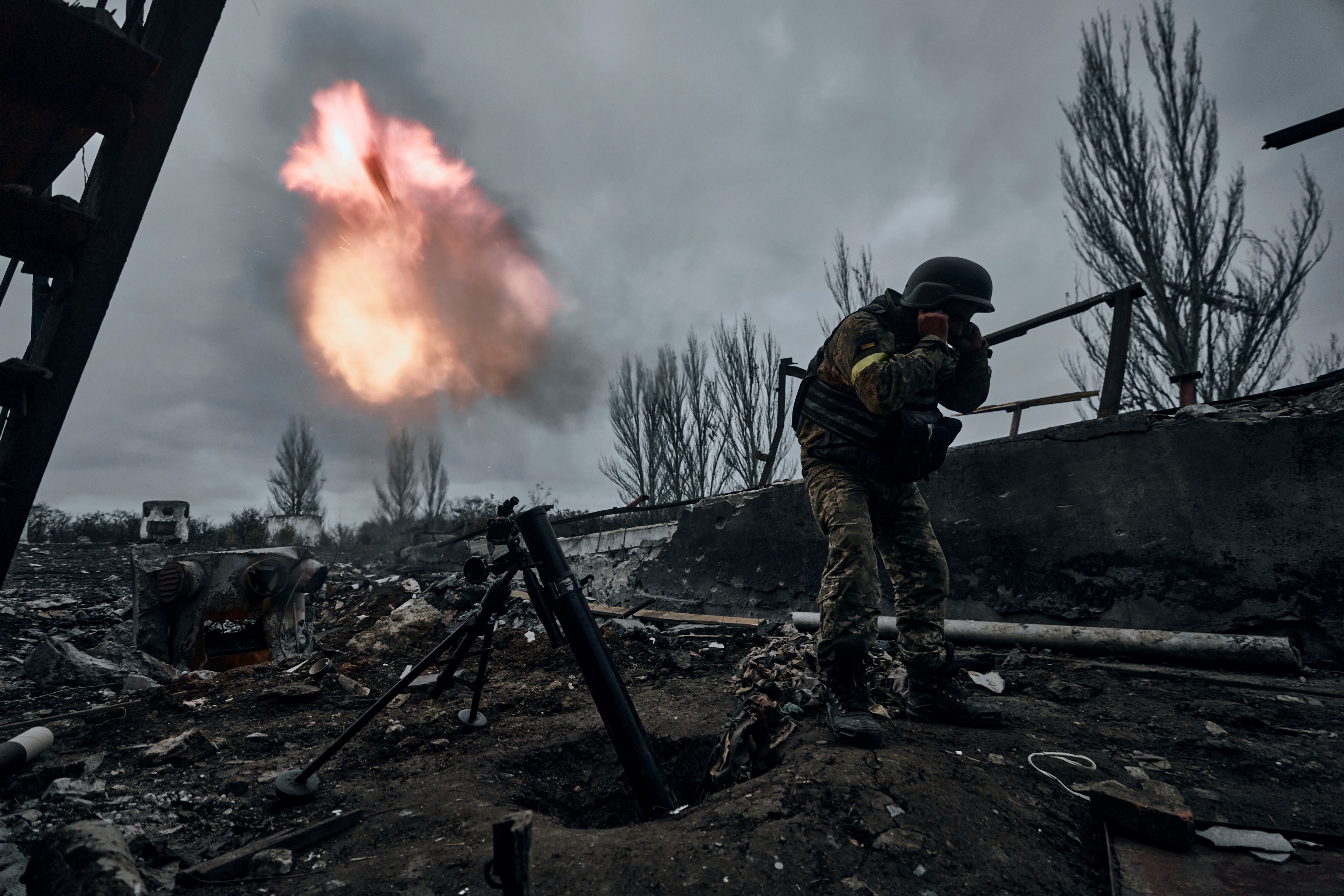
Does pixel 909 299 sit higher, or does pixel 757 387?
pixel 757 387

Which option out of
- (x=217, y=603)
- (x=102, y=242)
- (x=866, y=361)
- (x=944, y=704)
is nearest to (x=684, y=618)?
(x=944, y=704)

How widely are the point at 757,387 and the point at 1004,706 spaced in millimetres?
13609

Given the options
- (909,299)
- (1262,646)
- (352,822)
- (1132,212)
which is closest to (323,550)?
(352,822)

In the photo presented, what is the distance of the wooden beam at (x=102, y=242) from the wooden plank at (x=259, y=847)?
1.17 meters

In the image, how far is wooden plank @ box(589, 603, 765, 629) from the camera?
4.59m

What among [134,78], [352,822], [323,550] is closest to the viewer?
[134,78]

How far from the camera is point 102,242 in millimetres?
1838

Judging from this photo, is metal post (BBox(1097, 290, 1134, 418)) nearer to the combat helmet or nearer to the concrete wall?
the concrete wall

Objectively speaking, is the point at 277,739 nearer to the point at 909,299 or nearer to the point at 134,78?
the point at 134,78

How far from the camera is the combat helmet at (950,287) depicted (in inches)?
105

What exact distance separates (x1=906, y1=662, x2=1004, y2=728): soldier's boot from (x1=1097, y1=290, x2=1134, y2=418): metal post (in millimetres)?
2049

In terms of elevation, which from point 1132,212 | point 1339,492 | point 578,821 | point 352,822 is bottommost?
point 578,821

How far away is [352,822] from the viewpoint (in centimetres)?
191

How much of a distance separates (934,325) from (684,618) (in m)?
3.22
